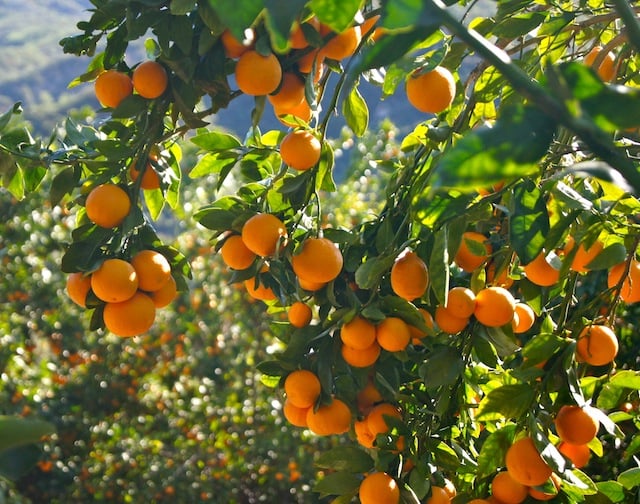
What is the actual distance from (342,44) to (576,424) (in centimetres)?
73

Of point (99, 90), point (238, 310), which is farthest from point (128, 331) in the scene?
point (238, 310)

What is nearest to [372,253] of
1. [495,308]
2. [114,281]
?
[495,308]

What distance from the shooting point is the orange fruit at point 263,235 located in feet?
4.69

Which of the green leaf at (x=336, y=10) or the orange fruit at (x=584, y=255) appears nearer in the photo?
the green leaf at (x=336, y=10)

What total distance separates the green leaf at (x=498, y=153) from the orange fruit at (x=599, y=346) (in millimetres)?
1012

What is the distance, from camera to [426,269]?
4.55ft

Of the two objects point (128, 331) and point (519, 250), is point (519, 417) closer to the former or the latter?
point (519, 250)

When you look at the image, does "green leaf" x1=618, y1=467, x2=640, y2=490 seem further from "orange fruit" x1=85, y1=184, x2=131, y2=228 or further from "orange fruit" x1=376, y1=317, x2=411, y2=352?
"orange fruit" x1=85, y1=184, x2=131, y2=228

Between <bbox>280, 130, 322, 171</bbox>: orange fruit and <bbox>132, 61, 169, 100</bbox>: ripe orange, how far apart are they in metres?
0.24

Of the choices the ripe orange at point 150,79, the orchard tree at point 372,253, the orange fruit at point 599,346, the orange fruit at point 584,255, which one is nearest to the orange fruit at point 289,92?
the orchard tree at point 372,253

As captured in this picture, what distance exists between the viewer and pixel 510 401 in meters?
1.30

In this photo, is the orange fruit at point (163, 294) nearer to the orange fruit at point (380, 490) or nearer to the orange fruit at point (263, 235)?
the orange fruit at point (263, 235)

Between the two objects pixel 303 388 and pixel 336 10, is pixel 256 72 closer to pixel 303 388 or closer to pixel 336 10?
pixel 303 388

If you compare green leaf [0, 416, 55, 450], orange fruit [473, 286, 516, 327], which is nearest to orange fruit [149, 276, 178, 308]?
orange fruit [473, 286, 516, 327]
